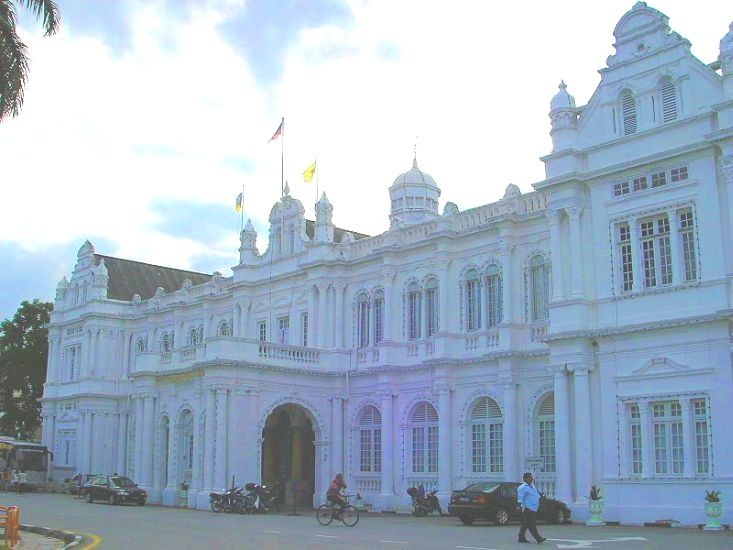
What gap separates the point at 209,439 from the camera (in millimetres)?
33500

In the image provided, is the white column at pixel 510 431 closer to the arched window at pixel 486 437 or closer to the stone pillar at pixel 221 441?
the arched window at pixel 486 437

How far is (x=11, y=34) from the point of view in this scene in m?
19.9

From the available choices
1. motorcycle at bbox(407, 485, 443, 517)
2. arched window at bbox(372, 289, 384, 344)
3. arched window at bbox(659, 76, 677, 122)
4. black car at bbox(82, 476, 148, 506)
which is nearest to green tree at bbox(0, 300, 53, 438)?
black car at bbox(82, 476, 148, 506)

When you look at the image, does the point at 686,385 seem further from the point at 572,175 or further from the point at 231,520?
the point at 231,520

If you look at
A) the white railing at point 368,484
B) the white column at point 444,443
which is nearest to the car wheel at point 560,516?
the white column at point 444,443

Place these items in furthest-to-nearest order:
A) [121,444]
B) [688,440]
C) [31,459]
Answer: [31,459]
[121,444]
[688,440]

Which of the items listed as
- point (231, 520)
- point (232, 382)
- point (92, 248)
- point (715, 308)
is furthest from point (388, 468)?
point (92, 248)

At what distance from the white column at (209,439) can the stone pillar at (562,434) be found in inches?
515

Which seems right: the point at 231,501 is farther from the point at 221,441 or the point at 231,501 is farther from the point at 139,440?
the point at 139,440

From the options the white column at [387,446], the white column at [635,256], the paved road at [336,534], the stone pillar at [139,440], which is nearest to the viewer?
the paved road at [336,534]

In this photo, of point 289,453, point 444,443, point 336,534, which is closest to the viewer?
point 336,534

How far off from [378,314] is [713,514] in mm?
16592

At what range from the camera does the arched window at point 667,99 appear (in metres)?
25.4

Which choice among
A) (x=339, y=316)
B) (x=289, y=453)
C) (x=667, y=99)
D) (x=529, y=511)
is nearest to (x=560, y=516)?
(x=529, y=511)
